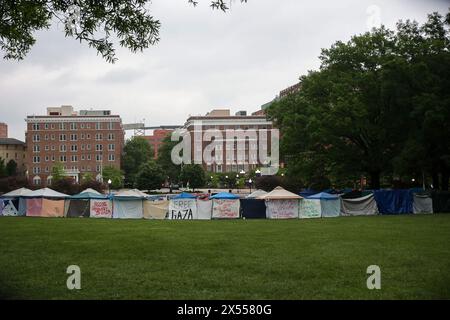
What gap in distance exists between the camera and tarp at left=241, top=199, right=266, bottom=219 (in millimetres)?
44094

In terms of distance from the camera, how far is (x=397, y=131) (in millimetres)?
49375

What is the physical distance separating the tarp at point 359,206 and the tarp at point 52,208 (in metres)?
25.2

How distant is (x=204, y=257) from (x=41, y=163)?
131 m

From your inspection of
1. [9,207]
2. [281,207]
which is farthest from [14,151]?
[281,207]

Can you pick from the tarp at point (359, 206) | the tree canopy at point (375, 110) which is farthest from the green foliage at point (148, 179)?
the tarp at point (359, 206)

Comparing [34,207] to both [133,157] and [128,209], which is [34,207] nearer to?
Result: [128,209]

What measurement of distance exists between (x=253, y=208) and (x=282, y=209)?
2.47 metres

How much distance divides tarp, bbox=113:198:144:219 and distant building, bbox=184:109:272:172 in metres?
97.2

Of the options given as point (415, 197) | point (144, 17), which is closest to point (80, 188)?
point (415, 197)

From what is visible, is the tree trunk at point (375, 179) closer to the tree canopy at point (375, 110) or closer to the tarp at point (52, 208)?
the tree canopy at point (375, 110)

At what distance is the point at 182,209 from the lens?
4397 centimetres

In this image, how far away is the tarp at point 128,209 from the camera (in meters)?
44.8

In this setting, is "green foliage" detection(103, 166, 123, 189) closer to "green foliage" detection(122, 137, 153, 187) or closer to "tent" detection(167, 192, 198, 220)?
"green foliage" detection(122, 137, 153, 187)

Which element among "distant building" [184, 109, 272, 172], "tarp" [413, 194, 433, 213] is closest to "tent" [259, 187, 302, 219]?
"tarp" [413, 194, 433, 213]
